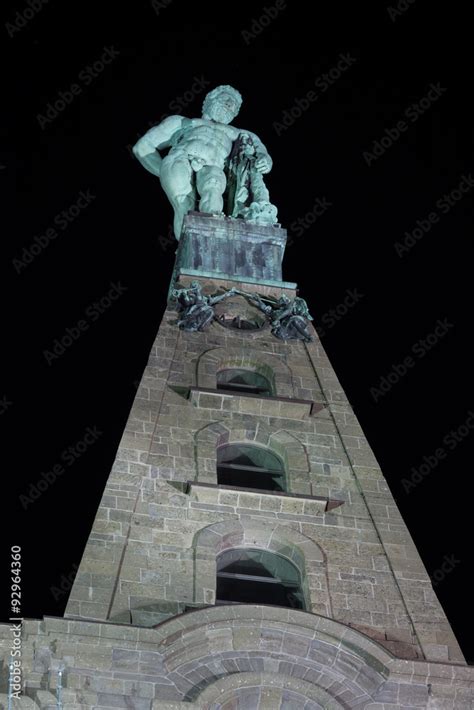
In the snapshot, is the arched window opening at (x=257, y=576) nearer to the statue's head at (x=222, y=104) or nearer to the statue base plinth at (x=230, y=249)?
the statue base plinth at (x=230, y=249)

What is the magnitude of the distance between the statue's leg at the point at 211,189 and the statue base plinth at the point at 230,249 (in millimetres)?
972

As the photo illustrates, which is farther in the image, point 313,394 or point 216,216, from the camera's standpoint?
point 216,216

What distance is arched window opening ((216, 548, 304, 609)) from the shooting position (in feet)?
138

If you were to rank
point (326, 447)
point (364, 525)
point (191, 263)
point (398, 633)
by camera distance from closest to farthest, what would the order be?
point (398, 633)
point (364, 525)
point (326, 447)
point (191, 263)

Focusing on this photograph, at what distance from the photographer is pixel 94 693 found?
3659 cm

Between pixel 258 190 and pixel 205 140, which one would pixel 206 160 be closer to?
pixel 205 140

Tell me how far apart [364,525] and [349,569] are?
1926 mm

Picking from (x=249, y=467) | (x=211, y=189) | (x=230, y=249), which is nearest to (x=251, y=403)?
(x=249, y=467)

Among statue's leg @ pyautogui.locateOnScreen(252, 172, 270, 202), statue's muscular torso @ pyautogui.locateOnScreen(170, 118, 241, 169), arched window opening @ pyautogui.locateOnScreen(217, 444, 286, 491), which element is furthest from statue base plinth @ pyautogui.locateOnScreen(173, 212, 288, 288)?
arched window opening @ pyautogui.locateOnScreen(217, 444, 286, 491)

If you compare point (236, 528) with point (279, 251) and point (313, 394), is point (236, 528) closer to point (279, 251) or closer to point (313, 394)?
point (313, 394)

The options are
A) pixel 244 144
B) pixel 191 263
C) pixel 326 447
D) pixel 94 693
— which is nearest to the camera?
pixel 94 693

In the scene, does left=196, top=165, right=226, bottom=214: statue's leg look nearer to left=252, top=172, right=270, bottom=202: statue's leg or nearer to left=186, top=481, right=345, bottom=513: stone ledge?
left=252, top=172, right=270, bottom=202: statue's leg

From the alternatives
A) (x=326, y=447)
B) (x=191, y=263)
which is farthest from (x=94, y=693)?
(x=191, y=263)

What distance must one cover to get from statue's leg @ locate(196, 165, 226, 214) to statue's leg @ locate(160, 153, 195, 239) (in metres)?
0.38
